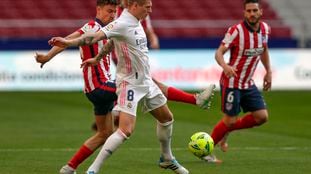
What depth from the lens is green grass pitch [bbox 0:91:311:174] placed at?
10.8 m

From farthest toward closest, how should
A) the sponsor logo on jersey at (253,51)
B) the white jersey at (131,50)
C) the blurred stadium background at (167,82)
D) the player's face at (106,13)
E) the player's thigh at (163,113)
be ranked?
the sponsor logo on jersey at (253,51), the blurred stadium background at (167,82), the player's face at (106,13), the player's thigh at (163,113), the white jersey at (131,50)

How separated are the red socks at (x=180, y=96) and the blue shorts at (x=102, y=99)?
85 cm

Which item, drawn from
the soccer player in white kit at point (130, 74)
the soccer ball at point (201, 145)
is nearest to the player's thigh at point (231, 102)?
the soccer ball at point (201, 145)

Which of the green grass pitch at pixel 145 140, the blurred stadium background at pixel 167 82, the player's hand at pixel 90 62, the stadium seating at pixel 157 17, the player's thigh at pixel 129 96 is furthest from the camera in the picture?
the stadium seating at pixel 157 17

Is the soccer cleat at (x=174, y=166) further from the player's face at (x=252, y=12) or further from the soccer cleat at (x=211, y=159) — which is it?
the player's face at (x=252, y=12)

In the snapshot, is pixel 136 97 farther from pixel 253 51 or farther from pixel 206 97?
pixel 253 51

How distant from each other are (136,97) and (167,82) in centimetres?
1639

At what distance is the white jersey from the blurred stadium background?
4.59 ft

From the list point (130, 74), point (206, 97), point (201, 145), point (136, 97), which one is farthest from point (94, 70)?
point (201, 145)

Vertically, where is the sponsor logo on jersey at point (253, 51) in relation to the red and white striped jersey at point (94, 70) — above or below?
below

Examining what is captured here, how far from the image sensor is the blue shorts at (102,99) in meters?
10.0

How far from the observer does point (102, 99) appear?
32.8ft

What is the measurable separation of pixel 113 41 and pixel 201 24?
2126 centimetres

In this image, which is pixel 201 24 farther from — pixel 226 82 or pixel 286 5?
pixel 226 82
